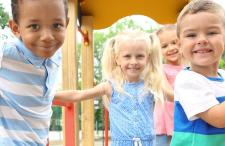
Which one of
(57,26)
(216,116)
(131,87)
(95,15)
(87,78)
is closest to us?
(216,116)

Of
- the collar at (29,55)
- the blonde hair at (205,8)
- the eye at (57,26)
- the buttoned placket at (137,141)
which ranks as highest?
the blonde hair at (205,8)

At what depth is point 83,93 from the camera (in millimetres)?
2469

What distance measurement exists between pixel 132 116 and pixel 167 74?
1.90ft

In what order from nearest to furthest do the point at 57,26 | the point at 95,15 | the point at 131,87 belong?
the point at 57,26, the point at 131,87, the point at 95,15

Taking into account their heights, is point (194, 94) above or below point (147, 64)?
below

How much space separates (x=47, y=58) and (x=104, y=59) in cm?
117

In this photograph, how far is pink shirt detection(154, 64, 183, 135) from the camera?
2.87 metres

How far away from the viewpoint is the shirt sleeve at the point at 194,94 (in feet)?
4.47

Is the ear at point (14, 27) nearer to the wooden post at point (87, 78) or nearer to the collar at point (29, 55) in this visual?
the collar at point (29, 55)

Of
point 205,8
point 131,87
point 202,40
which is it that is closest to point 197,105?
point 202,40

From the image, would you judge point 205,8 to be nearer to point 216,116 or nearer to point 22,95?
point 216,116

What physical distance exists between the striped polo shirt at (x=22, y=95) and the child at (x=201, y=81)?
1.65 ft

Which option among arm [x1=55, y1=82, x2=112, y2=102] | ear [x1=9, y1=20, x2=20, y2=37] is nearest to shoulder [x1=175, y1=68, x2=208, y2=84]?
ear [x1=9, y1=20, x2=20, y2=37]

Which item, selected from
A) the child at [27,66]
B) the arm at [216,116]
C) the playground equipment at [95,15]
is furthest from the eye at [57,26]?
the playground equipment at [95,15]
